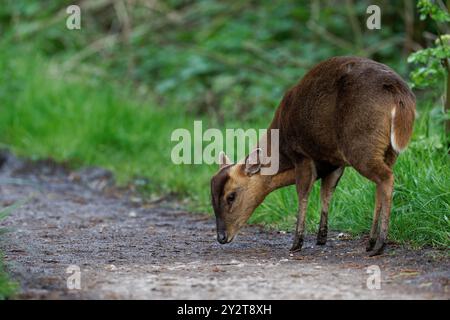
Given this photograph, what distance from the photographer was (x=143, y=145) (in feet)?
32.0

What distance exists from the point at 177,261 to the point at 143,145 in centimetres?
475

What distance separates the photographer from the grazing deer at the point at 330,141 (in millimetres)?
4949

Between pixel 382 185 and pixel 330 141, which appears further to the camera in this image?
pixel 330 141

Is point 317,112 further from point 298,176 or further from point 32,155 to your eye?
point 32,155

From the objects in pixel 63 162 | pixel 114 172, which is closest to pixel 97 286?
pixel 114 172

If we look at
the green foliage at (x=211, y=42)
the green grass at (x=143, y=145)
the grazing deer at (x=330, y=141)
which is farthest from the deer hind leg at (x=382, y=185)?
the green foliage at (x=211, y=42)

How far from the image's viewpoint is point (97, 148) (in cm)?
967

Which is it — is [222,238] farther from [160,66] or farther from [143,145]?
[160,66]

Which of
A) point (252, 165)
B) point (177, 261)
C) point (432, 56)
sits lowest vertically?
point (177, 261)

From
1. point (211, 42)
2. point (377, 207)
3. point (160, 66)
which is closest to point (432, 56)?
point (377, 207)

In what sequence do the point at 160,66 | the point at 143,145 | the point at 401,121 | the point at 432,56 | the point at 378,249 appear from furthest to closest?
the point at 160,66 → the point at 143,145 → the point at 432,56 → the point at 378,249 → the point at 401,121

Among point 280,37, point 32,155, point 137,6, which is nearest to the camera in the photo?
point 32,155

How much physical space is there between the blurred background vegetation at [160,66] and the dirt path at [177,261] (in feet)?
3.38
